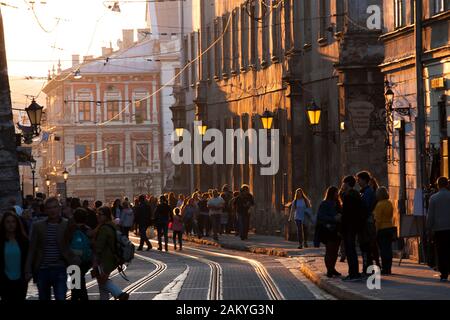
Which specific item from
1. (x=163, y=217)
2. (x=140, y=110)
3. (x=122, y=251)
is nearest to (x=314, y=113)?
(x=163, y=217)

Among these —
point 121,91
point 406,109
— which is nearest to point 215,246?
point 406,109

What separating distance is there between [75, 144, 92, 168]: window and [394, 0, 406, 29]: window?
91.5 meters

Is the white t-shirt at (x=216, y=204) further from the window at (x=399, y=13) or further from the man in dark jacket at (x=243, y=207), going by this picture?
the window at (x=399, y=13)

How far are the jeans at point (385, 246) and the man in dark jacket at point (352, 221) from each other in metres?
1.27

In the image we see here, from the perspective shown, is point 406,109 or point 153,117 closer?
point 406,109

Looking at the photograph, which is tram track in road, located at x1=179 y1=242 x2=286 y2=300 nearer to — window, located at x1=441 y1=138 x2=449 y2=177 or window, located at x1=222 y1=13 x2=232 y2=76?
window, located at x1=441 y1=138 x2=449 y2=177

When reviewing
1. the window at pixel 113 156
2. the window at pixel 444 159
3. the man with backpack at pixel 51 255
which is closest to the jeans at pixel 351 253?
the window at pixel 444 159

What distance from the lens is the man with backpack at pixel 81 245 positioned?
2130cm

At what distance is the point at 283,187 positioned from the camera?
5475cm

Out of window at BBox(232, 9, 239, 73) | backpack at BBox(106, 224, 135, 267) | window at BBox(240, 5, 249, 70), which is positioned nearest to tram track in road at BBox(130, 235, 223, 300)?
backpack at BBox(106, 224, 135, 267)

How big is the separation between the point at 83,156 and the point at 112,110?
4.91 m

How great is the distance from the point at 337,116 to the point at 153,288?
58.9 ft

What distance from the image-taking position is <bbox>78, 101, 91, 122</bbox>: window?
127m
